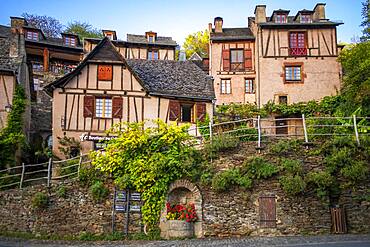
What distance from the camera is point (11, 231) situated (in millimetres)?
13641

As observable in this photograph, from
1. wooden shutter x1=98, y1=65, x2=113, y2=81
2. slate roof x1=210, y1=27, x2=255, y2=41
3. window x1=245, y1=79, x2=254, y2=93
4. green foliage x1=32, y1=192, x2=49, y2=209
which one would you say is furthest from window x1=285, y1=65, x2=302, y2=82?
green foliage x1=32, y1=192, x2=49, y2=209

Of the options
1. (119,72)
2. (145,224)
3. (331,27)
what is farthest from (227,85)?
(145,224)

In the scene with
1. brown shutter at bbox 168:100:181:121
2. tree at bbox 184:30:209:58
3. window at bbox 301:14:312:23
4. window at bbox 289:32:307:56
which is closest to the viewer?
brown shutter at bbox 168:100:181:121

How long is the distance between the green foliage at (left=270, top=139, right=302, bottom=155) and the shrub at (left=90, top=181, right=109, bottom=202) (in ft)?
21.0

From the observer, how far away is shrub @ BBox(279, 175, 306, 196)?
1268 cm

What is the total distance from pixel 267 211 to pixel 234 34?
19995 millimetres

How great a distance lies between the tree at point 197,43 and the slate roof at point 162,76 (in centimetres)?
1785

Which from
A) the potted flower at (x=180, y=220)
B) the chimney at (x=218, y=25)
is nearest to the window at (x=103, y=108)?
the potted flower at (x=180, y=220)

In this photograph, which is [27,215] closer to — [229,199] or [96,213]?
[96,213]

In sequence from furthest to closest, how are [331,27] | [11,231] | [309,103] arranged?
1. [331,27]
2. [309,103]
3. [11,231]

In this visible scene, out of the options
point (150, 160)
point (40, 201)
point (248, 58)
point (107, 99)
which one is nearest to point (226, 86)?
point (248, 58)

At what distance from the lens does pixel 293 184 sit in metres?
12.8

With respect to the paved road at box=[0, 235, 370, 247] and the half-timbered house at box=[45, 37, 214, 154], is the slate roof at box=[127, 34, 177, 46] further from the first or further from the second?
the paved road at box=[0, 235, 370, 247]

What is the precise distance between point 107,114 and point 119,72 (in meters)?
2.33
